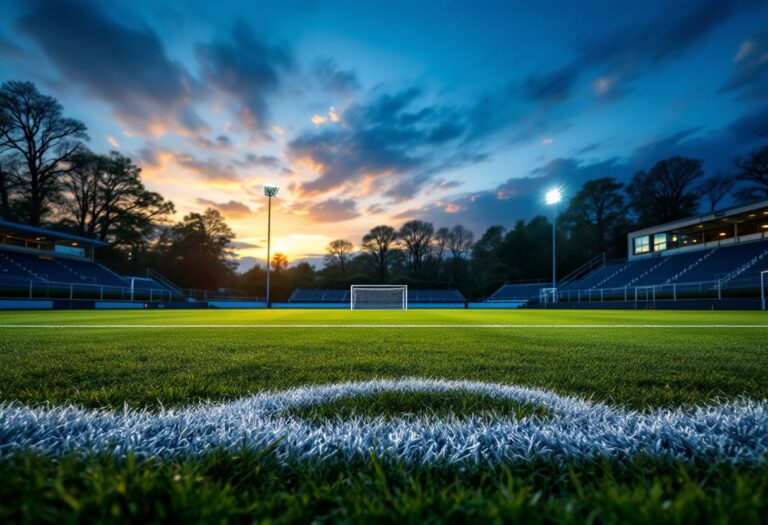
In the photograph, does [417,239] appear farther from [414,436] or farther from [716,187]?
[414,436]

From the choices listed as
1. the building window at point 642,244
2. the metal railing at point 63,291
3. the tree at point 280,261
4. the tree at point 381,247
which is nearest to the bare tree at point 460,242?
the tree at point 381,247

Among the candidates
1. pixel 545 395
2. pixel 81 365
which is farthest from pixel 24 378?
pixel 545 395

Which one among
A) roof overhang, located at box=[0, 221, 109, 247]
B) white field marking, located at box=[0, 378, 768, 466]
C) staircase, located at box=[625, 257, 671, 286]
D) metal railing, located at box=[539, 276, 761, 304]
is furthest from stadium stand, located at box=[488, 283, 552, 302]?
roof overhang, located at box=[0, 221, 109, 247]

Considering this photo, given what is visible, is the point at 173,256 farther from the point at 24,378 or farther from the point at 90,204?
the point at 24,378

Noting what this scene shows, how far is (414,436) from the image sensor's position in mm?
1109

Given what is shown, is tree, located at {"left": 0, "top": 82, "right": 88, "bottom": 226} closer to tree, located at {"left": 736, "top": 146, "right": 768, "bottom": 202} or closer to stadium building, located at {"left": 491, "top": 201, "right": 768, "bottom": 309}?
stadium building, located at {"left": 491, "top": 201, "right": 768, "bottom": 309}

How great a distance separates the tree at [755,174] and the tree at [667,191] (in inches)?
180

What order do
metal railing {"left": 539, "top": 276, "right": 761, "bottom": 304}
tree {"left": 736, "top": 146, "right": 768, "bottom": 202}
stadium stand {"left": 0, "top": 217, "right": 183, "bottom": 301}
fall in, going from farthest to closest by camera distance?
tree {"left": 736, "top": 146, "right": 768, "bottom": 202}
stadium stand {"left": 0, "top": 217, "right": 183, "bottom": 301}
metal railing {"left": 539, "top": 276, "right": 761, "bottom": 304}

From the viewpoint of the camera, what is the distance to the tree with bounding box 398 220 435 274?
168ft

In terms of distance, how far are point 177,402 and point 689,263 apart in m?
33.4

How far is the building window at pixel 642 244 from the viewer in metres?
30.8

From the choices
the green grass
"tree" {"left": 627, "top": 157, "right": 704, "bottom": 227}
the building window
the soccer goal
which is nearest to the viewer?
the green grass

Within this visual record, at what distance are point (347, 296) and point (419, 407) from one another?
137 ft

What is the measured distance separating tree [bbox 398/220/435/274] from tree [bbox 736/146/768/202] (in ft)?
108
